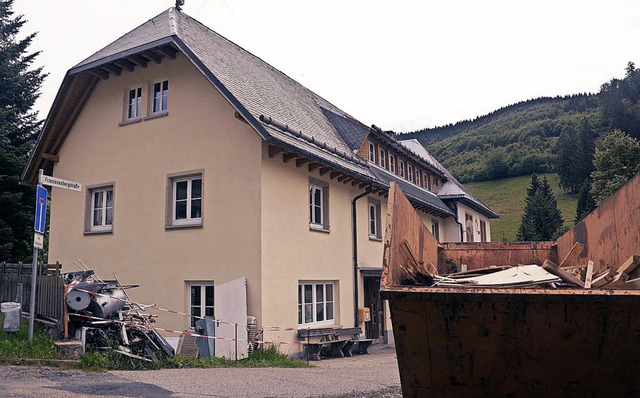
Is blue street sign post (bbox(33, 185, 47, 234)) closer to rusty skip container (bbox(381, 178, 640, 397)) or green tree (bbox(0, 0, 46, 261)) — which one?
rusty skip container (bbox(381, 178, 640, 397))

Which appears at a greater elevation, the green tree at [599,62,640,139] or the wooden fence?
the green tree at [599,62,640,139]

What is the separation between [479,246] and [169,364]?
6.35m

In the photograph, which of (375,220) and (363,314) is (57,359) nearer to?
(363,314)

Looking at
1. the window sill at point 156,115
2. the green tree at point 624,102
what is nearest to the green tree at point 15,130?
the window sill at point 156,115

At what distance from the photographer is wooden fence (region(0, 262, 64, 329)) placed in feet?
35.2

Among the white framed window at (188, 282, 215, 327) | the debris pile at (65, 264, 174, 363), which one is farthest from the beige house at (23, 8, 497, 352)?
the debris pile at (65, 264, 174, 363)

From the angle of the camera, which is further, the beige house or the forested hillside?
the forested hillside

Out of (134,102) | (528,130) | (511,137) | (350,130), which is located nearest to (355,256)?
(350,130)

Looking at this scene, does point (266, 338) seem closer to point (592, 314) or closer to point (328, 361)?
point (328, 361)

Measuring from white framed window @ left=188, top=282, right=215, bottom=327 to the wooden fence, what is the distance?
3.15m

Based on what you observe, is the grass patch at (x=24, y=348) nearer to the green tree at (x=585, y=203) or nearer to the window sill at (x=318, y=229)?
the window sill at (x=318, y=229)

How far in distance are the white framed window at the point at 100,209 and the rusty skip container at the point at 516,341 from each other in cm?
1319

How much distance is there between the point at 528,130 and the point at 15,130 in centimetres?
8942

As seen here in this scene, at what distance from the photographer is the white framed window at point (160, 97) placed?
49.0 ft
